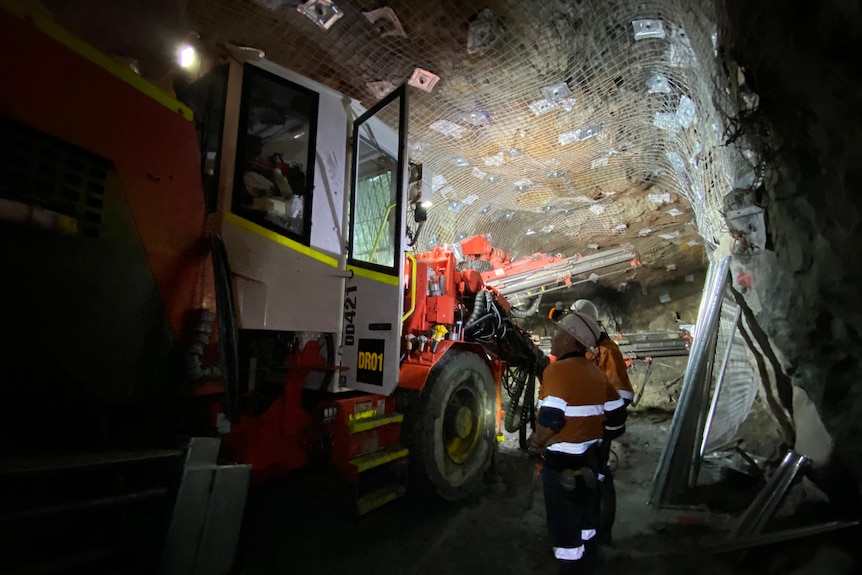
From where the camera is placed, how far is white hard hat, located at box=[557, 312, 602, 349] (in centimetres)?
265

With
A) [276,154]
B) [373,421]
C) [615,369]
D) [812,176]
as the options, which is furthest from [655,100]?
[373,421]

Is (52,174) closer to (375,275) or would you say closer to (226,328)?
(226,328)

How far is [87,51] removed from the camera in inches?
52.3

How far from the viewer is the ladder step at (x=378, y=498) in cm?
276

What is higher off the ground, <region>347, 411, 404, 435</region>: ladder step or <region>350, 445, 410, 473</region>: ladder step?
Result: <region>347, 411, 404, 435</region>: ladder step

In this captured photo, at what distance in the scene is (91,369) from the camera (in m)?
1.33

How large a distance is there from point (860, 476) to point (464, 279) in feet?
10.9

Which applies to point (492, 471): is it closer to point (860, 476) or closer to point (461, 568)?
point (461, 568)

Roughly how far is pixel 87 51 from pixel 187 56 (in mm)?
791

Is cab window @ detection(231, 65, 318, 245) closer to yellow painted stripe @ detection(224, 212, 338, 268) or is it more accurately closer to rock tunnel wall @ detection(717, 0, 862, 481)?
yellow painted stripe @ detection(224, 212, 338, 268)

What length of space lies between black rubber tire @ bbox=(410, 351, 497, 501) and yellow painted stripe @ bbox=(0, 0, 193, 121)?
2.56 metres

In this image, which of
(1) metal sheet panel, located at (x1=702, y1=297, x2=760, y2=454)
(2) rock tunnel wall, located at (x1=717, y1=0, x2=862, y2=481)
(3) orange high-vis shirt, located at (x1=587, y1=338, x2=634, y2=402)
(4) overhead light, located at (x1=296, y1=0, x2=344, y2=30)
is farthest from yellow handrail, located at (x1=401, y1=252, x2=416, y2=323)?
(1) metal sheet panel, located at (x1=702, y1=297, x2=760, y2=454)

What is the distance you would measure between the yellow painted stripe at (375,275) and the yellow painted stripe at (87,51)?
1.52m

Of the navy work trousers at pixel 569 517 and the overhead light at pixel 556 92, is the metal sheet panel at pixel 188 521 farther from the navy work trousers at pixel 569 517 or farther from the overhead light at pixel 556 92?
the overhead light at pixel 556 92
